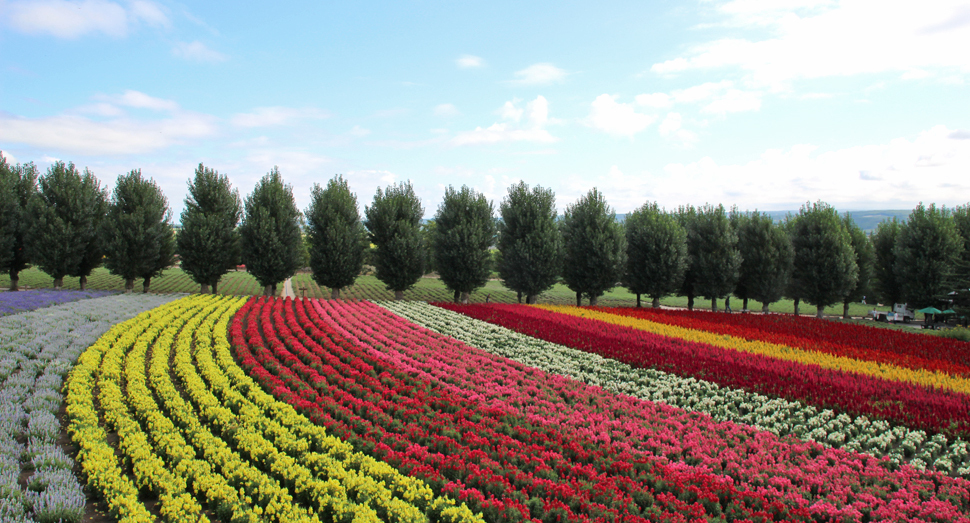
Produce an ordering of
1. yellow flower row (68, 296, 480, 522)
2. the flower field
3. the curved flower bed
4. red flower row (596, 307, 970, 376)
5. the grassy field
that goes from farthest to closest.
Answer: the grassy field < red flower row (596, 307, 970, 376) < the curved flower bed < the flower field < yellow flower row (68, 296, 480, 522)

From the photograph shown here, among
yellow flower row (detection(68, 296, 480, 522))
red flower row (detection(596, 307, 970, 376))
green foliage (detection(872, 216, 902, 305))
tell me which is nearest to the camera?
yellow flower row (detection(68, 296, 480, 522))

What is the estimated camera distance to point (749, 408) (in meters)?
11.4

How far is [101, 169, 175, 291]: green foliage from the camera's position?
1639 inches

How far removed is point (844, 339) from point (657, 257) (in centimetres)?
1962

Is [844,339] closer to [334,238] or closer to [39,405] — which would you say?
[39,405]

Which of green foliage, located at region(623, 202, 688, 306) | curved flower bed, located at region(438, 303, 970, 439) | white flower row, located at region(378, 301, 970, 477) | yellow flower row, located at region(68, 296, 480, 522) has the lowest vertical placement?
yellow flower row, located at region(68, 296, 480, 522)

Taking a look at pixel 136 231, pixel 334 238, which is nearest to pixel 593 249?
pixel 334 238

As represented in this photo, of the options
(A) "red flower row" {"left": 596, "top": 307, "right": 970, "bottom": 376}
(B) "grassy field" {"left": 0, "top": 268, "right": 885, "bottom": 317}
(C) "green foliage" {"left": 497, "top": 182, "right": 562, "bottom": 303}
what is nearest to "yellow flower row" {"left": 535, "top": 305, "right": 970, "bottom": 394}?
(A) "red flower row" {"left": 596, "top": 307, "right": 970, "bottom": 376}

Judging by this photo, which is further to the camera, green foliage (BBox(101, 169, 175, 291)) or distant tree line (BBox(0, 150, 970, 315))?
green foliage (BBox(101, 169, 175, 291))

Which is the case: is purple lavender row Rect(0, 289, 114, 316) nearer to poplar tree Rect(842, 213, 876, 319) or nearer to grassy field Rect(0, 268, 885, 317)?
grassy field Rect(0, 268, 885, 317)

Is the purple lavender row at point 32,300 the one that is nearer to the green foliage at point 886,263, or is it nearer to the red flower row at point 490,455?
the red flower row at point 490,455

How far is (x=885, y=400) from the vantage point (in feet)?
36.0

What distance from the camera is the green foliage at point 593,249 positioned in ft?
124

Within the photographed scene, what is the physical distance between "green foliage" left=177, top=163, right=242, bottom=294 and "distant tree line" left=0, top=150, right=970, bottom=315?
12cm
